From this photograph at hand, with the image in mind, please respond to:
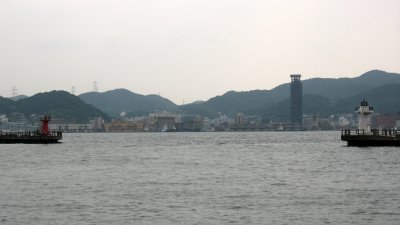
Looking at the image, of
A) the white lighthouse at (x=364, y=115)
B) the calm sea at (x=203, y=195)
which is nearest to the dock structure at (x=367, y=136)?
the white lighthouse at (x=364, y=115)

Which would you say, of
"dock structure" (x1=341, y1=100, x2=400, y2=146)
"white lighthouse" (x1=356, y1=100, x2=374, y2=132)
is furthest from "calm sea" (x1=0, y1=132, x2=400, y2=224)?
"white lighthouse" (x1=356, y1=100, x2=374, y2=132)

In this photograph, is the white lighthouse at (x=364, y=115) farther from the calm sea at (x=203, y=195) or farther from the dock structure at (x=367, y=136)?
the calm sea at (x=203, y=195)

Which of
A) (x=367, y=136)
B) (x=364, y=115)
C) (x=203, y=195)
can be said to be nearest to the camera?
(x=203, y=195)

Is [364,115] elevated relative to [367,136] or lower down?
elevated

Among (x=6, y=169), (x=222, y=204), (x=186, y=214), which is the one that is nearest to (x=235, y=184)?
(x=222, y=204)

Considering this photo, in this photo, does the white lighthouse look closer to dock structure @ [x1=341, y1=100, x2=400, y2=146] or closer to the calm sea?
dock structure @ [x1=341, y1=100, x2=400, y2=146]

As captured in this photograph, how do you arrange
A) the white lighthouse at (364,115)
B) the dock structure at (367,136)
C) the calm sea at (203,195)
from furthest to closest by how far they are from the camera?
the white lighthouse at (364,115)
the dock structure at (367,136)
the calm sea at (203,195)

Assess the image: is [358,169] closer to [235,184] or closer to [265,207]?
[235,184]

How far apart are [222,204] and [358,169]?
26.7 meters

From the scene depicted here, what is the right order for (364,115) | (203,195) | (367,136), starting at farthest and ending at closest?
(364,115) → (367,136) → (203,195)

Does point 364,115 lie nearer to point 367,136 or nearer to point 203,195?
point 367,136

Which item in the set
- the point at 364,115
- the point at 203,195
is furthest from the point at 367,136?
the point at 203,195

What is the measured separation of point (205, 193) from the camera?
44.8 metres

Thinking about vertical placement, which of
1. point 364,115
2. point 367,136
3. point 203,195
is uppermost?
point 364,115
